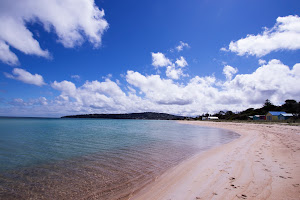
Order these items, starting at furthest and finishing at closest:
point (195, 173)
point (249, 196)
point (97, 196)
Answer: point (195, 173) → point (97, 196) → point (249, 196)

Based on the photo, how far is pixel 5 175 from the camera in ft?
26.9

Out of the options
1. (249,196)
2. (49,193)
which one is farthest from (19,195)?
(249,196)

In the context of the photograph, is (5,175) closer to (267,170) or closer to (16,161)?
(16,161)

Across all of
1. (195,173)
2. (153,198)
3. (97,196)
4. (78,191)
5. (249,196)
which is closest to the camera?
(249,196)

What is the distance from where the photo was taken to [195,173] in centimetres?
772

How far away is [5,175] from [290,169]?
14468 mm

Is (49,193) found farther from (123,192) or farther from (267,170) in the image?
(267,170)

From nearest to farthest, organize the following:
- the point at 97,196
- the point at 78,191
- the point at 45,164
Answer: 1. the point at 97,196
2. the point at 78,191
3. the point at 45,164

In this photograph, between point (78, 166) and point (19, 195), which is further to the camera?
point (78, 166)

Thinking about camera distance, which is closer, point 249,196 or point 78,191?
point 249,196

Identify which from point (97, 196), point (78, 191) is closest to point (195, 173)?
point (97, 196)

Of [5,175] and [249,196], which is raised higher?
[249,196]

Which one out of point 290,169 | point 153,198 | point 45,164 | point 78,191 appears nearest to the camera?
point 153,198

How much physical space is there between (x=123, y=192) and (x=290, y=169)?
25.0 ft
